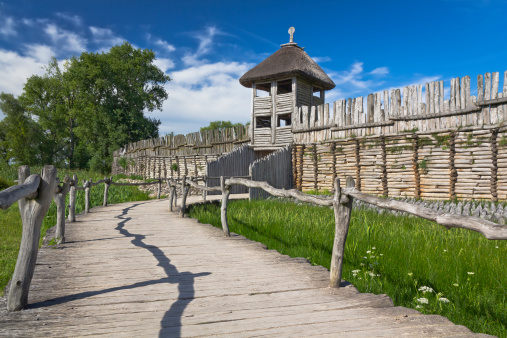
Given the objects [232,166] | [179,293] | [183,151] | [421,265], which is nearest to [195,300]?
[179,293]

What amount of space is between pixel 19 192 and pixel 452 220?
334cm

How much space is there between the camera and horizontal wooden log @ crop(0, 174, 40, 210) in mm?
2553

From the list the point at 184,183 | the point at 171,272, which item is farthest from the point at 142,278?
the point at 184,183

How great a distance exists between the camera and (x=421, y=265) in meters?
4.51

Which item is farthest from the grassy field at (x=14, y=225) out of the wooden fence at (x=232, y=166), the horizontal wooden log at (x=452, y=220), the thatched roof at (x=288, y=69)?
the thatched roof at (x=288, y=69)

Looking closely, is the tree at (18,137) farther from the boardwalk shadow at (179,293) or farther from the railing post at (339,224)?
the railing post at (339,224)

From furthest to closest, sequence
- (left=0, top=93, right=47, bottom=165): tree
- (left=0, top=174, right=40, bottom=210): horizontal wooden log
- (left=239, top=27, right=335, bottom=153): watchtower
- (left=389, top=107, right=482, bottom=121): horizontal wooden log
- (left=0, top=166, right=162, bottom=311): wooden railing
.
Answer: (left=0, top=93, right=47, bottom=165): tree
(left=239, top=27, right=335, bottom=153): watchtower
(left=389, top=107, right=482, bottom=121): horizontal wooden log
(left=0, top=166, right=162, bottom=311): wooden railing
(left=0, top=174, right=40, bottom=210): horizontal wooden log

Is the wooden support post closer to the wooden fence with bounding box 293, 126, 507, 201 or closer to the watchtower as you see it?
the wooden fence with bounding box 293, 126, 507, 201

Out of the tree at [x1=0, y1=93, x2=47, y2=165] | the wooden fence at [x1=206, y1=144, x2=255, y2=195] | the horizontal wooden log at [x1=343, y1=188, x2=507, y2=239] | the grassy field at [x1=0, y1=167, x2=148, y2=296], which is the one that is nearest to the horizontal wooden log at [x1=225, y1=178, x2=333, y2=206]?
the horizontal wooden log at [x1=343, y1=188, x2=507, y2=239]

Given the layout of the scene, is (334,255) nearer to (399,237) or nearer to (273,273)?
(273,273)

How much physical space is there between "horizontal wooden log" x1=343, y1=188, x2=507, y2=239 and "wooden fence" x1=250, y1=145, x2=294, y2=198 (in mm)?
11141

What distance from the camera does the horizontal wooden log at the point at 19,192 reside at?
255 cm

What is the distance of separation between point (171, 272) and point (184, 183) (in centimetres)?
593

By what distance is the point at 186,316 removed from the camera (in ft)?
9.34
